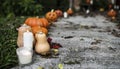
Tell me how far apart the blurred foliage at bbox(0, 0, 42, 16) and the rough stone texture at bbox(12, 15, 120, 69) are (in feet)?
12.2

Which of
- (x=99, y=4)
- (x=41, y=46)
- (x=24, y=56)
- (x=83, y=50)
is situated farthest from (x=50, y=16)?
(x=99, y=4)

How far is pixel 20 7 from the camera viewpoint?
11398mm

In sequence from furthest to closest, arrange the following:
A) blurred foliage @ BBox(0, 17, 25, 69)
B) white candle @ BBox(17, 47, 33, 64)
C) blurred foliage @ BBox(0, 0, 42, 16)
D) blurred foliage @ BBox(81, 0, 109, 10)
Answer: blurred foliage @ BBox(81, 0, 109, 10)
blurred foliage @ BBox(0, 0, 42, 16)
white candle @ BBox(17, 47, 33, 64)
blurred foliage @ BBox(0, 17, 25, 69)

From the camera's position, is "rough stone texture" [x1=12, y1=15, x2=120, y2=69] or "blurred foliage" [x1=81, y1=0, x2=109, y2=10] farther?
"blurred foliage" [x1=81, y1=0, x2=109, y2=10]

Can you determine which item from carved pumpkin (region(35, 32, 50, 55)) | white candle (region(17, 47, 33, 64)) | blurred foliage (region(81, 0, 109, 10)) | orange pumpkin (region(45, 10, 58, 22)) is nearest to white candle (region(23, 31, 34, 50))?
carved pumpkin (region(35, 32, 50, 55))

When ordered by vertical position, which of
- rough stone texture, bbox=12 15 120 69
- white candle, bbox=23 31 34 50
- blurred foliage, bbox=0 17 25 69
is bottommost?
rough stone texture, bbox=12 15 120 69

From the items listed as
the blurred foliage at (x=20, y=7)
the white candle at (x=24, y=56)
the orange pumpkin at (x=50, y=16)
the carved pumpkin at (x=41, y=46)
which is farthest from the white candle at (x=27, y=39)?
the blurred foliage at (x=20, y=7)

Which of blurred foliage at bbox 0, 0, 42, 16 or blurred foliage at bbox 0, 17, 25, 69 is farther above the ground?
blurred foliage at bbox 0, 17, 25, 69

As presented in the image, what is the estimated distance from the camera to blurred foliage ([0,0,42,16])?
11275 millimetres

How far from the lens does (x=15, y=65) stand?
4.54 m

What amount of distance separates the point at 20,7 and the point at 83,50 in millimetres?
6345

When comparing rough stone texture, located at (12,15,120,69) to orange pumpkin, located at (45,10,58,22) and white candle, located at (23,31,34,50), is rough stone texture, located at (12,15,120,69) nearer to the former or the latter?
white candle, located at (23,31,34,50)

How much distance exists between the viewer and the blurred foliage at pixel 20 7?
11275 mm

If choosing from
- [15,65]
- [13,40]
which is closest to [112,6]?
[13,40]
